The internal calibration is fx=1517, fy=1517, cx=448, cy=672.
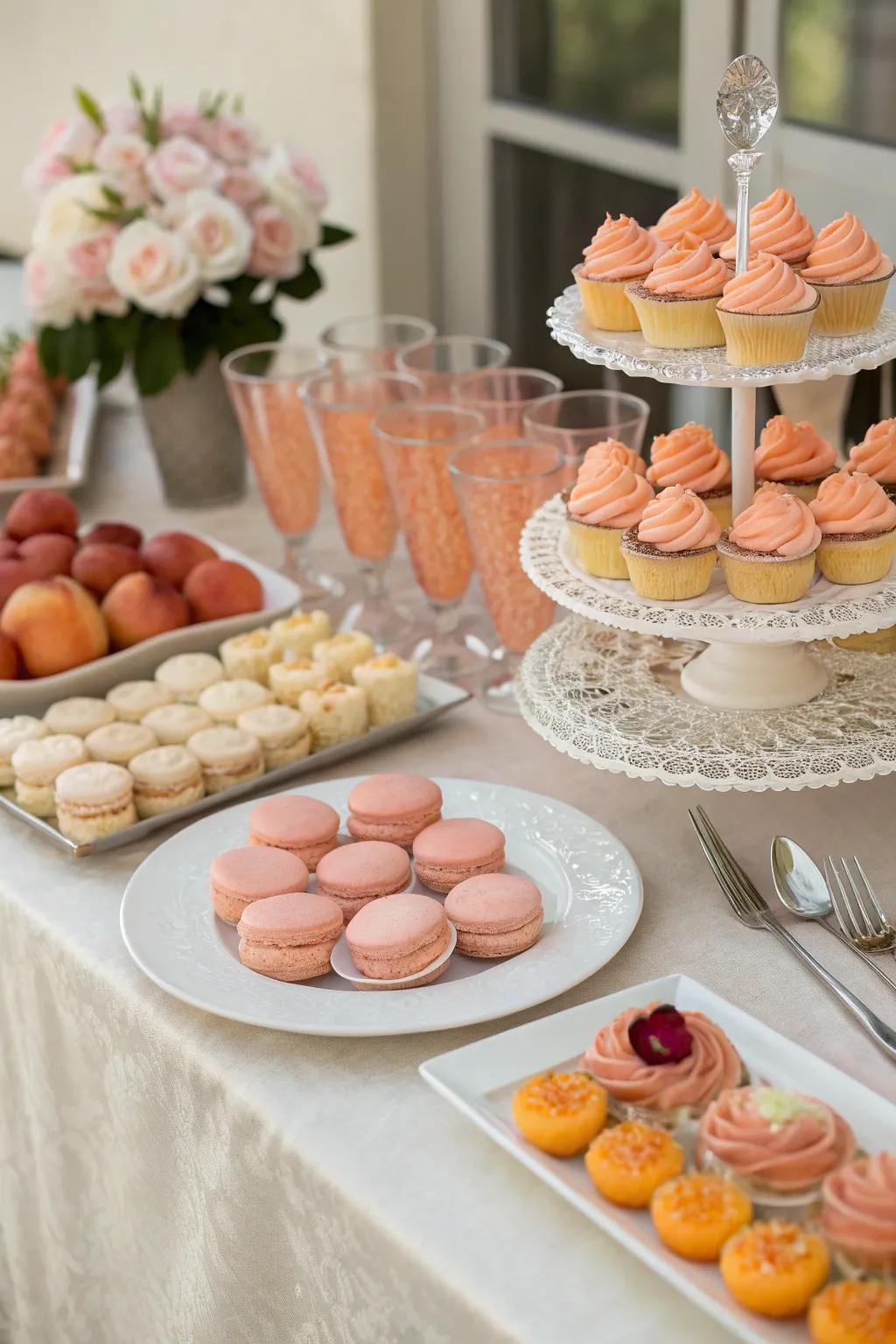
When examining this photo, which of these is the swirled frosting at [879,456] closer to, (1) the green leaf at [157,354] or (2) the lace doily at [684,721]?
(2) the lace doily at [684,721]

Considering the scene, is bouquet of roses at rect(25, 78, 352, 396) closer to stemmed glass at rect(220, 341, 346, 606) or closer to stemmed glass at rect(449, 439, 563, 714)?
stemmed glass at rect(220, 341, 346, 606)

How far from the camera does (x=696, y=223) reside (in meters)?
1.06

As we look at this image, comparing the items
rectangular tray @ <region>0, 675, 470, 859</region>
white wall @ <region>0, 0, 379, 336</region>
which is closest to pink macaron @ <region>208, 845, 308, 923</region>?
rectangular tray @ <region>0, 675, 470, 859</region>

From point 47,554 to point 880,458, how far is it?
731 mm

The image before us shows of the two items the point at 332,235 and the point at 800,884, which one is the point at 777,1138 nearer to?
the point at 800,884

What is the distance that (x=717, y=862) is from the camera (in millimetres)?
1011

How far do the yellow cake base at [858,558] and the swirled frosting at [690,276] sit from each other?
0.18m

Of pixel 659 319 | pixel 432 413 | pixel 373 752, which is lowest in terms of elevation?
pixel 373 752

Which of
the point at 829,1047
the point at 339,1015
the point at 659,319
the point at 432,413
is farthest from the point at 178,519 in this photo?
the point at 829,1047

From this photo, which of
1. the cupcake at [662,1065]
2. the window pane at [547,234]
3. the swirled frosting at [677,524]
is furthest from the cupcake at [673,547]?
the window pane at [547,234]

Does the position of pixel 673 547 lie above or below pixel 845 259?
below

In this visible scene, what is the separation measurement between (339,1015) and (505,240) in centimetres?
160

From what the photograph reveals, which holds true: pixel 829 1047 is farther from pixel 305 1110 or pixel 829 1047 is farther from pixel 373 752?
pixel 373 752

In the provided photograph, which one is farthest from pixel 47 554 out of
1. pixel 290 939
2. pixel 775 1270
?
pixel 775 1270
